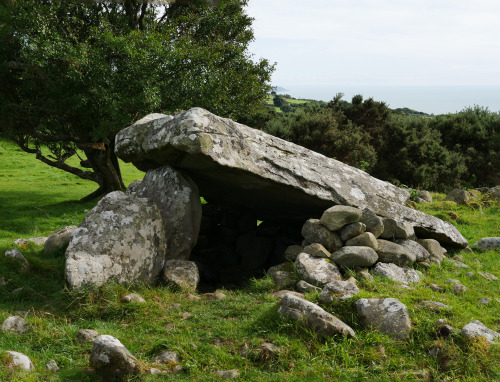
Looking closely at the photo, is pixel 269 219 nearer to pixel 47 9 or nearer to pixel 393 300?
pixel 393 300

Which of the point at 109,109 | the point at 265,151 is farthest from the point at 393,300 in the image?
the point at 109,109

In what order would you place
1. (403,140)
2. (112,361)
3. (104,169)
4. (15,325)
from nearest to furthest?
1. (112,361)
2. (15,325)
3. (104,169)
4. (403,140)

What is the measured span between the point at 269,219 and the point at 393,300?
619cm

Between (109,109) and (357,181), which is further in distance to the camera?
(109,109)

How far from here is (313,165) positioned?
1000cm

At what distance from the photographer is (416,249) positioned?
9234 mm

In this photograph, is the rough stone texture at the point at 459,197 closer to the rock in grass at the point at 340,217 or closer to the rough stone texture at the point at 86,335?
the rock in grass at the point at 340,217

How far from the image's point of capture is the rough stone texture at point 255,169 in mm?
8547

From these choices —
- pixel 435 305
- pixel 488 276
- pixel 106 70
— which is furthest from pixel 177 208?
pixel 106 70

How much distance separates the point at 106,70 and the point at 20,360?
11.4 m

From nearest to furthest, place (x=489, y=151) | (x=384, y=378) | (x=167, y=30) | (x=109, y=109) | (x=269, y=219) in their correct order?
(x=384, y=378), (x=269, y=219), (x=109, y=109), (x=167, y=30), (x=489, y=151)

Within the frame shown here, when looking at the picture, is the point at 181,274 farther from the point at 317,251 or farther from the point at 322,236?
the point at 322,236

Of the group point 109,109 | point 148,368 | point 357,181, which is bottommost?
point 148,368

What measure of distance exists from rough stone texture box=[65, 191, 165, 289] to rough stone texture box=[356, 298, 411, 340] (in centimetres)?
380
